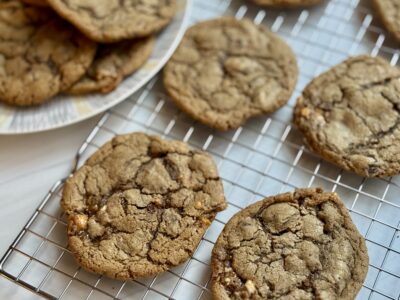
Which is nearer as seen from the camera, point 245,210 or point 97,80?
point 245,210

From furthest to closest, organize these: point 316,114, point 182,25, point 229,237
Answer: point 182,25 → point 316,114 → point 229,237

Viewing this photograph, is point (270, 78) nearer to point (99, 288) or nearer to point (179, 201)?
point (179, 201)

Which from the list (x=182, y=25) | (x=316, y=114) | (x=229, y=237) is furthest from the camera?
(x=182, y=25)

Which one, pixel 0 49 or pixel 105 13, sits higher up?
Result: pixel 105 13

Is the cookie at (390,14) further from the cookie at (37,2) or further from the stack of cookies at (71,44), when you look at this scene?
the cookie at (37,2)

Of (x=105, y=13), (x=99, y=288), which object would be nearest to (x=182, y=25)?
(x=105, y=13)

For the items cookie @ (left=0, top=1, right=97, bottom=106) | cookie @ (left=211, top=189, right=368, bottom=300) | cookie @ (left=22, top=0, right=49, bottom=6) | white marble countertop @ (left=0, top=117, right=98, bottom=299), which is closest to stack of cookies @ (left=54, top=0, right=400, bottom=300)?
cookie @ (left=211, top=189, right=368, bottom=300)

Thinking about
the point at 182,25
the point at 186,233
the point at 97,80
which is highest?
the point at 182,25
